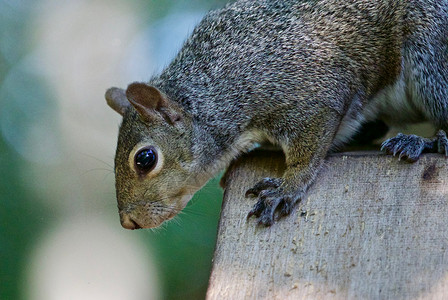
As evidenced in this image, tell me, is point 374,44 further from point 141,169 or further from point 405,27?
point 141,169

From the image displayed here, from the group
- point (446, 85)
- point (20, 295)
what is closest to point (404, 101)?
point (446, 85)

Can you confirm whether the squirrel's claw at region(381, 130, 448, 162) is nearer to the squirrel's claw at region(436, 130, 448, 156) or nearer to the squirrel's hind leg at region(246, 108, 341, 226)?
the squirrel's claw at region(436, 130, 448, 156)

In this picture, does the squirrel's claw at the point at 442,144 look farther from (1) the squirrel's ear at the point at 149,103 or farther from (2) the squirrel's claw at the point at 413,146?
(1) the squirrel's ear at the point at 149,103

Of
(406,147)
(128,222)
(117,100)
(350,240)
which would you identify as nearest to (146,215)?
(128,222)

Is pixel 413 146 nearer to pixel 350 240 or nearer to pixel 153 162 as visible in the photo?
pixel 350 240

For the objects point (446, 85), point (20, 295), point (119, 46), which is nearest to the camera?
point (446, 85)

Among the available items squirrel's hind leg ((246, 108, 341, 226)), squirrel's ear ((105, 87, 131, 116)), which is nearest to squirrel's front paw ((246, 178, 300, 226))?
squirrel's hind leg ((246, 108, 341, 226))

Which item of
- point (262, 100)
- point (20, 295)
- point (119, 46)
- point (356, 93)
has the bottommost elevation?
point (20, 295)
